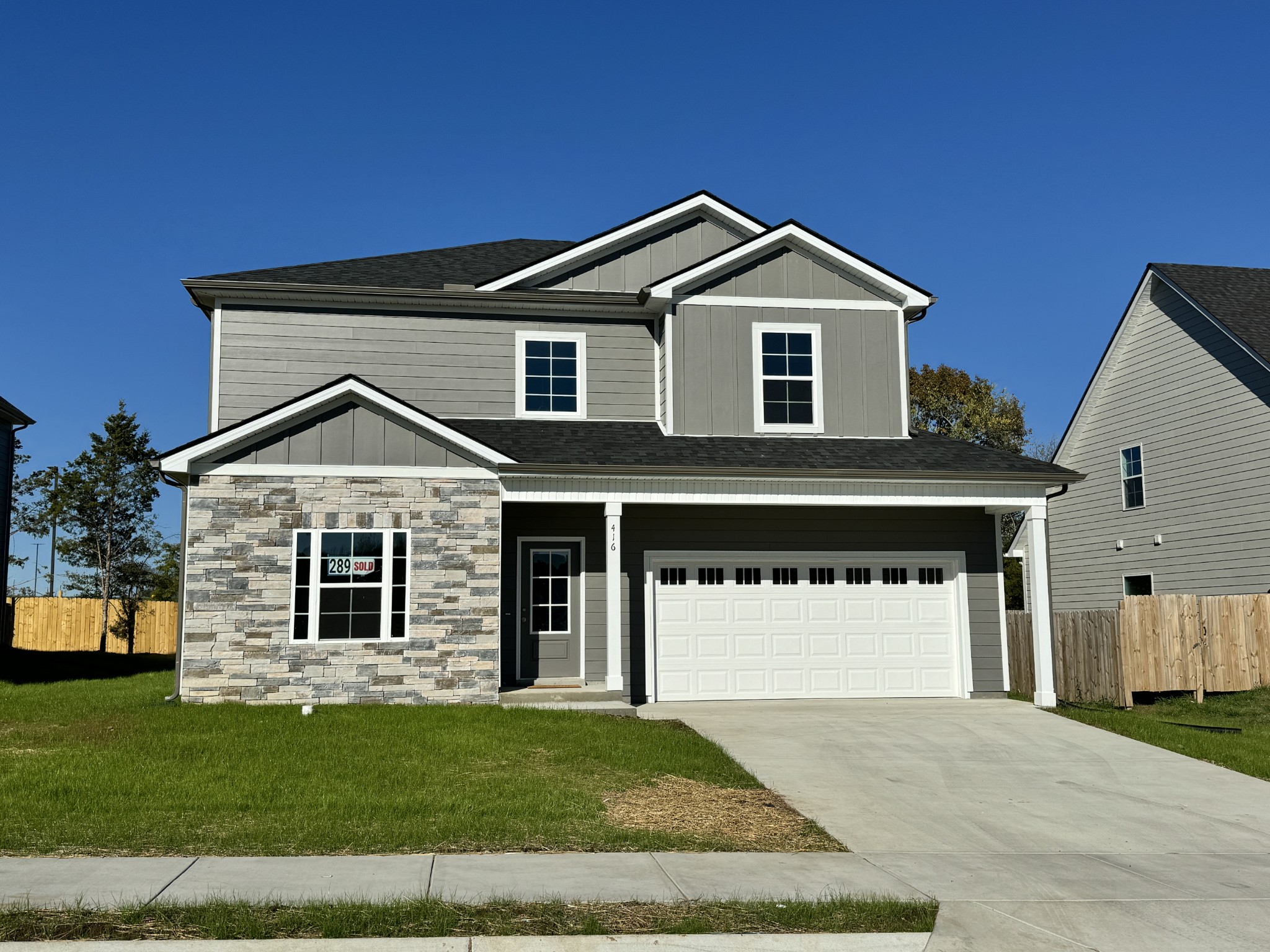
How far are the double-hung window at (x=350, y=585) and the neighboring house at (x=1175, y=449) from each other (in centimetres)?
1508

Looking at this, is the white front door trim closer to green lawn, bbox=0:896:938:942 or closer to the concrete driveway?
the concrete driveway

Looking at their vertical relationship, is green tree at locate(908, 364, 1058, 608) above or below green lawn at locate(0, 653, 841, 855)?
above

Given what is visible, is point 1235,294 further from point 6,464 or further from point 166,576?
point 166,576

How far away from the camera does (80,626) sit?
32500mm

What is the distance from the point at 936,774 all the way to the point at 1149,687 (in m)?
7.13

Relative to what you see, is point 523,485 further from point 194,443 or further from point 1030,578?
point 1030,578

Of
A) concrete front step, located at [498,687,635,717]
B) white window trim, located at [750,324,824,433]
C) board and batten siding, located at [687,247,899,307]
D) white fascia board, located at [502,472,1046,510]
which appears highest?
board and batten siding, located at [687,247,899,307]

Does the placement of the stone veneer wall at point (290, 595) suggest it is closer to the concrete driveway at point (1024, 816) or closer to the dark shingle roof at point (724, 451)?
the dark shingle roof at point (724, 451)

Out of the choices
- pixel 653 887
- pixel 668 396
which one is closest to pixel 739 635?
pixel 668 396

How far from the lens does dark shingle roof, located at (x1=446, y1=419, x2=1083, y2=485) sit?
15.2 m

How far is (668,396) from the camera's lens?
1680 cm

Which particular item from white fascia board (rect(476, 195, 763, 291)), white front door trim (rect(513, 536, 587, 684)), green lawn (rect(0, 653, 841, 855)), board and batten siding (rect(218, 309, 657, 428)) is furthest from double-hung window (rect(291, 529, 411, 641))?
white fascia board (rect(476, 195, 763, 291))

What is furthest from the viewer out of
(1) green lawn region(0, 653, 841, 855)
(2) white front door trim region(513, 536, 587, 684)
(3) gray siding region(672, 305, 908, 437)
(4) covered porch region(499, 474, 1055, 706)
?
(3) gray siding region(672, 305, 908, 437)

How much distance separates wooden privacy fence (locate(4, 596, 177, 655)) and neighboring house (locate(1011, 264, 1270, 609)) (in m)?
24.4
